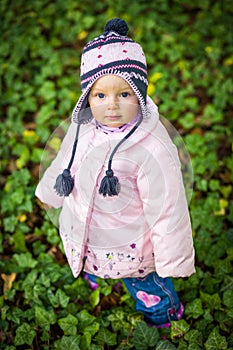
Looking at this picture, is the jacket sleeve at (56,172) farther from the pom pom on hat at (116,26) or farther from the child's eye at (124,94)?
the pom pom on hat at (116,26)

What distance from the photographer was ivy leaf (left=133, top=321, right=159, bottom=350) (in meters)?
2.06

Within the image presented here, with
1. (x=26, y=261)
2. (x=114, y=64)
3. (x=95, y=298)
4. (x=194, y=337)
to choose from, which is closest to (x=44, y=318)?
(x=95, y=298)

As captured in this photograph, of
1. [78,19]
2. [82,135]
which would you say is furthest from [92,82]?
[78,19]

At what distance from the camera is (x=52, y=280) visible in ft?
7.95

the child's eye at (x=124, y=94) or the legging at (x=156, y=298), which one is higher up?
the child's eye at (x=124, y=94)

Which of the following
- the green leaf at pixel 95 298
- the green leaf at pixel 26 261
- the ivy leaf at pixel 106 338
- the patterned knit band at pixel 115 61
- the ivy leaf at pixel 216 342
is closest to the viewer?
the patterned knit band at pixel 115 61

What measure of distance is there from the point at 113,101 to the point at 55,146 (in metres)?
0.53

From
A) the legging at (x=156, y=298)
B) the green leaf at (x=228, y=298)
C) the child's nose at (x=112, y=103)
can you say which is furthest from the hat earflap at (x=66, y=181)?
the green leaf at (x=228, y=298)

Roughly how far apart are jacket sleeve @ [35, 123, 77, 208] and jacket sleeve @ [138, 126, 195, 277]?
0.34m

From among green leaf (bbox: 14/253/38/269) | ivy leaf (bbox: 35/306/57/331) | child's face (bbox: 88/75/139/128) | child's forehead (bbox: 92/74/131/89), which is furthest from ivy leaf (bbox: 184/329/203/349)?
child's forehead (bbox: 92/74/131/89)

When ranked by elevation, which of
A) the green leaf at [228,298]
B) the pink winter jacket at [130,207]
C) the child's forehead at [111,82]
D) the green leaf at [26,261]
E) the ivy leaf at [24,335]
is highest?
the child's forehead at [111,82]

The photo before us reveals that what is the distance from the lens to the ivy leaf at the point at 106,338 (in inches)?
84.2

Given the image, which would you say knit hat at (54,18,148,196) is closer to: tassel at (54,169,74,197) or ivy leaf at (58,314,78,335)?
tassel at (54,169,74,197)

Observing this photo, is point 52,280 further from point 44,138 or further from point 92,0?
point 92,0
